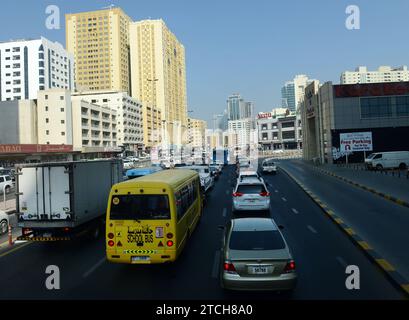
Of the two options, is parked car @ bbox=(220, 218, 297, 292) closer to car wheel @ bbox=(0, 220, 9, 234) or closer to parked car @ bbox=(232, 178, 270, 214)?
parked car @ bbox=(232, 178, 270, 214)

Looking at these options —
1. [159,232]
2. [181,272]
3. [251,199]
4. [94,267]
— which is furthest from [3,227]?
[251,199]

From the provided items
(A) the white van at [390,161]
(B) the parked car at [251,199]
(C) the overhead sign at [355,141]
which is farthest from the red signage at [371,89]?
(B) the parked car at [251,199]

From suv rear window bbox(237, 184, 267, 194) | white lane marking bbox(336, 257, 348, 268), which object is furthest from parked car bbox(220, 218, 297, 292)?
suv rear window bbox(237, 184, 267, 194)

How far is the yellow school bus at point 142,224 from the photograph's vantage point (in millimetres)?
9289

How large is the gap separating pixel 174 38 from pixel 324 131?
152 m

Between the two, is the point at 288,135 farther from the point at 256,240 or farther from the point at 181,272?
the point at 256,240

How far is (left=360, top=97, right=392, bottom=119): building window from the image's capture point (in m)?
48.9

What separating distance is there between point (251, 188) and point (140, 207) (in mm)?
8109

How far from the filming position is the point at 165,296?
8008 millimetres

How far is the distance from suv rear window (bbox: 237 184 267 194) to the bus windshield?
755cm

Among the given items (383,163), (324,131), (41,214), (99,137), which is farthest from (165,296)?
(99,137)

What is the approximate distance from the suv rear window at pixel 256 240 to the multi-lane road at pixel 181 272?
106 cm

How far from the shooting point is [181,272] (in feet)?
31.4
